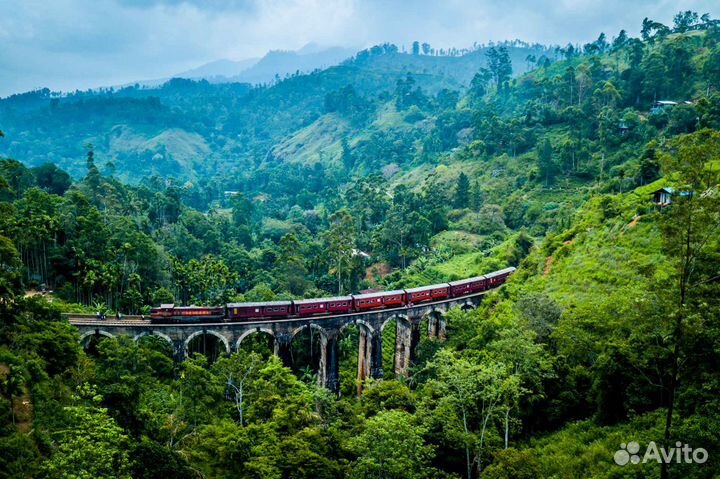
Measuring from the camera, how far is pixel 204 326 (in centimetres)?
3869

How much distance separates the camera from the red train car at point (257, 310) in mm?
39556

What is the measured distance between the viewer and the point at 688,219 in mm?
15312

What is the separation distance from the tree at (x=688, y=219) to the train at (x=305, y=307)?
27.7 m

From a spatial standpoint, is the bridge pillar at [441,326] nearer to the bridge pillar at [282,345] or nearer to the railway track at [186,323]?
the railway track at [186,323]

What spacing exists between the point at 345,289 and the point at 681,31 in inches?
Answer: 3278

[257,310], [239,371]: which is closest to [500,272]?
[257,310]

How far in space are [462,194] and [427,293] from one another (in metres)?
39.0

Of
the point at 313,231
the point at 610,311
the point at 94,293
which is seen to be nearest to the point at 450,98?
the point at 313,231

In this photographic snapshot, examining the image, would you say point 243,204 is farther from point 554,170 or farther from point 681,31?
point 681,31

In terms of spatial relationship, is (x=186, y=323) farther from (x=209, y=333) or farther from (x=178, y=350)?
(x=178, y=350)

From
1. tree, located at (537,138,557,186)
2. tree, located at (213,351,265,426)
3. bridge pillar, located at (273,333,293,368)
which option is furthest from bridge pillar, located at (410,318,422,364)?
tree, located at (537,138,557,186)

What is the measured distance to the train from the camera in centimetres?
3853
